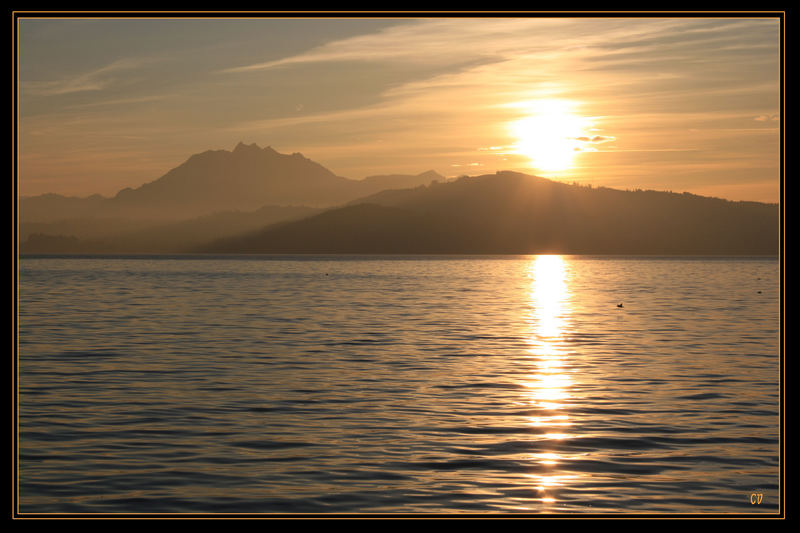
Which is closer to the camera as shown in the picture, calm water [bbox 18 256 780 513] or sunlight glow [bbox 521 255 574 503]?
calm water [bbox 18 256 780 513]

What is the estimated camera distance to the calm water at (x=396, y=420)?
16812mm

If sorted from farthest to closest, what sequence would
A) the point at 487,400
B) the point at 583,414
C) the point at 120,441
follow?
the point at 487,400 → the point at 583,414 → the point at 120,441

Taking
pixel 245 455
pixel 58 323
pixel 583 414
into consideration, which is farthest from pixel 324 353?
pixel 58 323

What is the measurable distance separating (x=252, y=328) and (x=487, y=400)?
26.1 meters

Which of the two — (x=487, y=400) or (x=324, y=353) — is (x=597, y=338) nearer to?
(x=324, y=353)

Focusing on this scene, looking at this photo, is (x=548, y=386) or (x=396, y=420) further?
(x=548, y=386)

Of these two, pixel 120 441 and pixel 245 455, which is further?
pixel 120 441

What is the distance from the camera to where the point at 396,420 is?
922 inches

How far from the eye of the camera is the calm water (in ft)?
55.2

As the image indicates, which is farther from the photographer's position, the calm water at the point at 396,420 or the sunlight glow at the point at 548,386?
the sunlight glow at the point at 548,386

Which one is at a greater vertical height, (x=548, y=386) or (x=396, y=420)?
(x=548, y=386)
